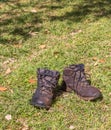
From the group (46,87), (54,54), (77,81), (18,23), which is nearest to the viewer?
(46,87)

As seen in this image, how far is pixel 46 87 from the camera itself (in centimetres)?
415

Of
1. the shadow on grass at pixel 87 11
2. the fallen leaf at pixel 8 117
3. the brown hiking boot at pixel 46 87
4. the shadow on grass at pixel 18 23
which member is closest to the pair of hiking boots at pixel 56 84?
the brown hiking boot at pixel 46 87

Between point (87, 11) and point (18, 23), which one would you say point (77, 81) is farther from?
point (87, 11)

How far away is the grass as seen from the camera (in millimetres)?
3982

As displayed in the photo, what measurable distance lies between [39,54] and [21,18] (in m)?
1.62

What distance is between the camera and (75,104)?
4195 mm

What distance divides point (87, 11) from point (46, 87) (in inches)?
133

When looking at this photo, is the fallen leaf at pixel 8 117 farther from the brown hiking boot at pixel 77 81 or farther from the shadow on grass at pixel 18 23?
the shadow on grass at pixel 18 23

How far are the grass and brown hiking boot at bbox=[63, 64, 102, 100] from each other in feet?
0.35

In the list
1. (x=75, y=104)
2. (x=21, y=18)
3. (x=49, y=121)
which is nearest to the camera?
(x=49, y=121)

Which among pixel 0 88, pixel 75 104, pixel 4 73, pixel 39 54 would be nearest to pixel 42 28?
pixel 39 54

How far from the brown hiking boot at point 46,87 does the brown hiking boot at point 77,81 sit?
22cm

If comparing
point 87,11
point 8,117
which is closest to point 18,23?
point 87,11

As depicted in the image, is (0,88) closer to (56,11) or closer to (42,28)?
(42,28)
